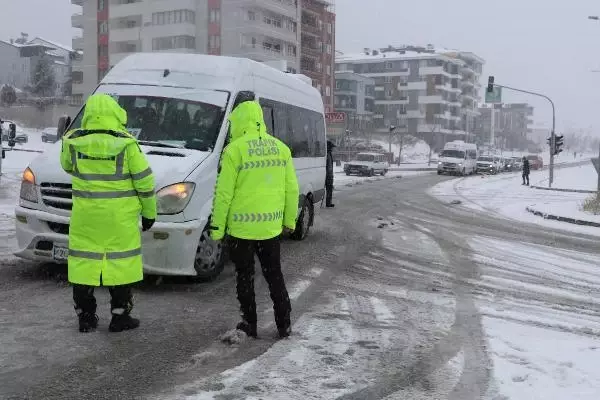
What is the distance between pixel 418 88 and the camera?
11269cm

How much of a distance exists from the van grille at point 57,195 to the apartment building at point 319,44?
2720 inches

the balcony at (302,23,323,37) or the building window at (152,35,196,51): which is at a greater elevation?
the balcony at (302,23,323,37)

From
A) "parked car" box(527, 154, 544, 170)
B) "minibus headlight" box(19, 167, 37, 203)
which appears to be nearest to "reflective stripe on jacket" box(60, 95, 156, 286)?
"minibus headlight" box(19, 167, 37, 203)

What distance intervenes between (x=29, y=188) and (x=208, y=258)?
76.3 inches

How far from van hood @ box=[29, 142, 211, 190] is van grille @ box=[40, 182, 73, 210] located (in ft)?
0.16

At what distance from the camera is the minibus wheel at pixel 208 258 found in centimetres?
682

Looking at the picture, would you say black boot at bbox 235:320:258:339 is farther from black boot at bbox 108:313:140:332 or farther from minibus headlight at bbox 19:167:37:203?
minibus headlight at bbox 19:167:37:203

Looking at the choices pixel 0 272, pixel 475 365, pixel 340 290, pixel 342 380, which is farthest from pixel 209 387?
pixel 0 272

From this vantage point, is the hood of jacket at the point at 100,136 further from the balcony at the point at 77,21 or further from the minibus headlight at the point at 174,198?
the balcony at the point at 77,21

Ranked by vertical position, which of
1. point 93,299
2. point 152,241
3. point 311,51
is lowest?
point 93,299

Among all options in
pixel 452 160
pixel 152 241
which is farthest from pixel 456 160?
pixel 152 241

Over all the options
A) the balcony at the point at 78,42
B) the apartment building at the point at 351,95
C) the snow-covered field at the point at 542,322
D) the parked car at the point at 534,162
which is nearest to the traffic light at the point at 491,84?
the parked car at the point at 534,162

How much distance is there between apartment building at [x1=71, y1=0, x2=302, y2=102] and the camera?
62.6 m

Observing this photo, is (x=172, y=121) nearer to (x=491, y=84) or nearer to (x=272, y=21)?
(x=491, y=84)
